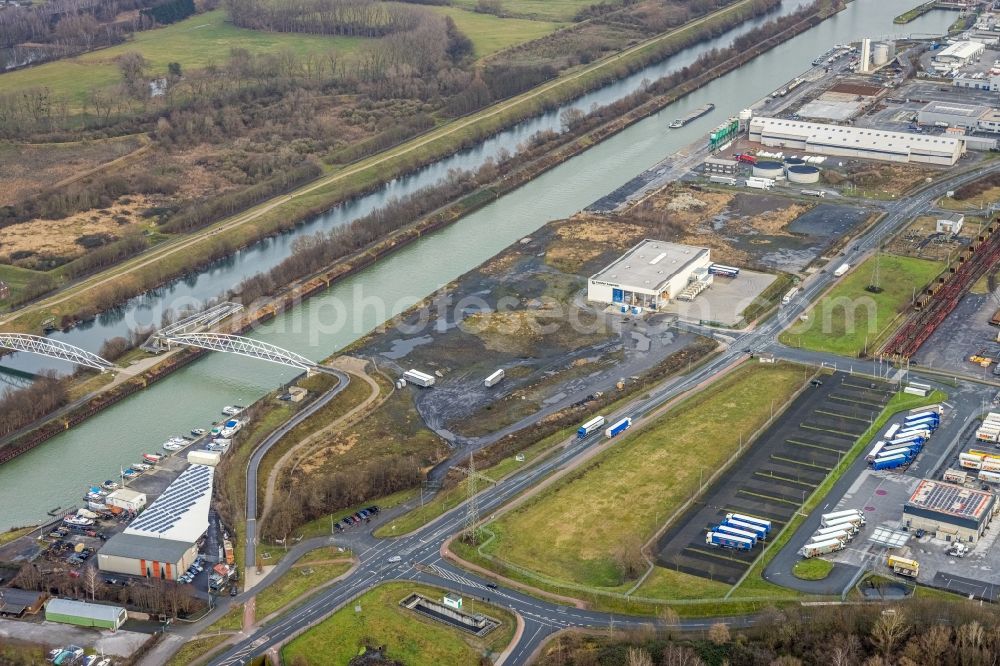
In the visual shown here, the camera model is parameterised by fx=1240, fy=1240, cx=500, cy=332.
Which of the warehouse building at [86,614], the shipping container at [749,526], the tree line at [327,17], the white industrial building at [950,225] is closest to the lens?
the warehouse building at [86,614]

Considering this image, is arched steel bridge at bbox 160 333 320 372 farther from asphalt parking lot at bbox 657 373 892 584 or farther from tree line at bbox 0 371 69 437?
asphalt parking lot at bbox 657 373 892 584

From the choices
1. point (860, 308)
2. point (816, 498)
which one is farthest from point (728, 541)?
point (860, 308)

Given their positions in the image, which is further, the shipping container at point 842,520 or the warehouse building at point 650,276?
the warehouse building at point 650,276

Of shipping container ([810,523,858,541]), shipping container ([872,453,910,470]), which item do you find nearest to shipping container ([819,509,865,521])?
shipping container ([810,523,858,541])

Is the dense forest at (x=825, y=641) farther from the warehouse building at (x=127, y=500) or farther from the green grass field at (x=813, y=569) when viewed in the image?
the warehouse building at (x=127, y=500)

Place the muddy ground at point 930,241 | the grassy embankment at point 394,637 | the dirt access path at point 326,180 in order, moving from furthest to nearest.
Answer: the muddy ground at point 930,241
the dirt access path at point 326,180
the grassy embankment at point 394,637

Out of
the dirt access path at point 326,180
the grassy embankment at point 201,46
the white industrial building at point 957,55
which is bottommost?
the dirt access path at point 326,180

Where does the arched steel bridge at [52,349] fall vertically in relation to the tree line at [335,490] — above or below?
above

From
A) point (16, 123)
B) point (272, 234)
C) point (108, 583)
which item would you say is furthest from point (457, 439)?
point (16, 123)

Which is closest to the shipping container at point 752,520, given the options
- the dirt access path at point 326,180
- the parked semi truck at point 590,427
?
the parked semi truck at point 590,427
